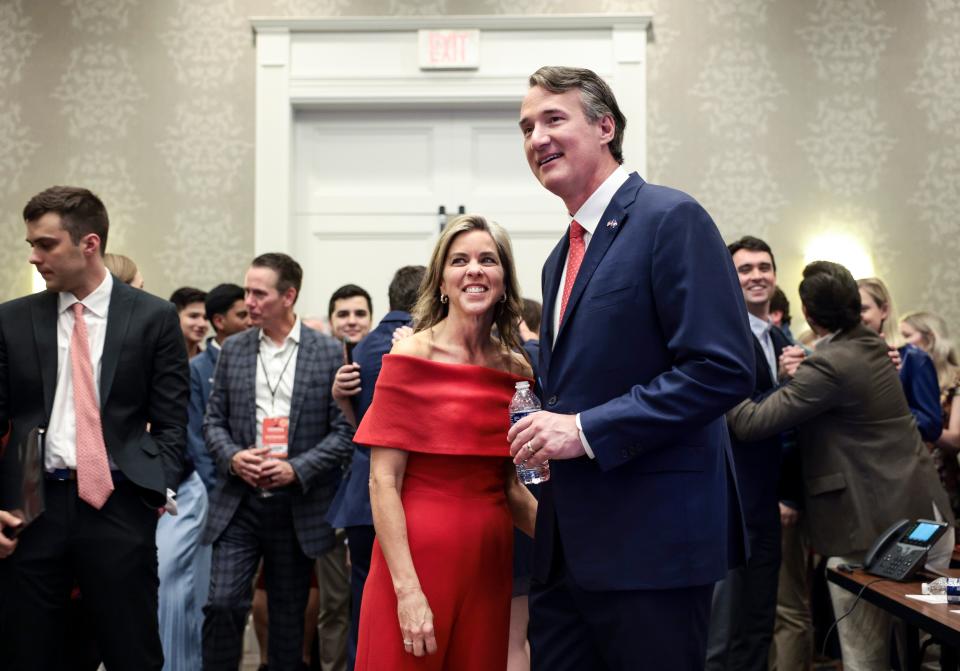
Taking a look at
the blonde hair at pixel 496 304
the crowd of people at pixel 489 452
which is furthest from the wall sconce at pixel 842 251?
the blonde hair at pixel 496 304

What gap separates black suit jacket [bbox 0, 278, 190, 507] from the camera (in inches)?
114

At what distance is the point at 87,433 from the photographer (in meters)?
2.85

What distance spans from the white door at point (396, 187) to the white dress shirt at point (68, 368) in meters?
3.76

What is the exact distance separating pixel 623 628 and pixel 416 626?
0.61m

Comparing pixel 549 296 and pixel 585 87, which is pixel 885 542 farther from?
pixel 585 87

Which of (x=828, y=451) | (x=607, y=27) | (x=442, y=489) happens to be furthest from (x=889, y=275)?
(x=442, y=489)

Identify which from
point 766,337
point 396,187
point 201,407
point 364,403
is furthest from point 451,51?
point 364,403

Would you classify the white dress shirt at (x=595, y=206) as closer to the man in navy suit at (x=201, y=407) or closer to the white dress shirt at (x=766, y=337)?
the white dress shirt at (x=766, y=337)

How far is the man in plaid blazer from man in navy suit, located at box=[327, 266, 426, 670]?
0.88 feet

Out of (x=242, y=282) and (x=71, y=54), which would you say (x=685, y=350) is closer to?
(x=242, y=282)

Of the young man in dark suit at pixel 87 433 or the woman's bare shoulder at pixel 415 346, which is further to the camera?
the young man in dark suit at pixel 87 433

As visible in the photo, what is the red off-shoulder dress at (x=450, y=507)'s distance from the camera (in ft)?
7.91

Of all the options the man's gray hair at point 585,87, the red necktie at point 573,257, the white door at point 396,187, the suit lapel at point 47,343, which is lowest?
the suit lapel at point 47,343

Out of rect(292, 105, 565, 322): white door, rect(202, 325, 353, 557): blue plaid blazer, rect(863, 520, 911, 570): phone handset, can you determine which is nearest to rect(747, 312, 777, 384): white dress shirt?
rect(863, 520, 911, 570): phone handset
